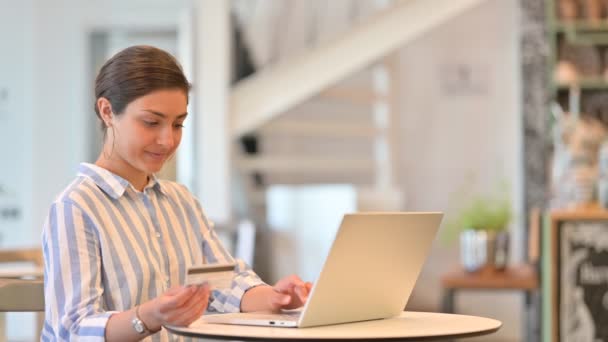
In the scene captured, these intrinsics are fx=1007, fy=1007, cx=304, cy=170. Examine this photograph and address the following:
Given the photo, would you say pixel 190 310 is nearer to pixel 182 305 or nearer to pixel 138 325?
pixel 182 305

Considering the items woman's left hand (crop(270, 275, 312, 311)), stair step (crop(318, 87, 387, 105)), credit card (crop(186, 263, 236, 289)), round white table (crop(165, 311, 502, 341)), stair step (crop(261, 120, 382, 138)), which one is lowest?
round white table (crop(165, 311, 502, 341))

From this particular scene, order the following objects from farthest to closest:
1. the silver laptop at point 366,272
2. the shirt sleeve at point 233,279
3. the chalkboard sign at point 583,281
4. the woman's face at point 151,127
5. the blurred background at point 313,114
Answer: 1. the blurred background at point 313,114
2. the chalkboard sign at point 583,281
3. the shirt sleeve at point 233,279
4. the woman's face at point 151,127
5. the silver laptop at point 366,272

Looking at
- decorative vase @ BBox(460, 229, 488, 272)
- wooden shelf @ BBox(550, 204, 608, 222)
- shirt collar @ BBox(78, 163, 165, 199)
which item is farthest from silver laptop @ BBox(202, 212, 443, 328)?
decorative vase @ BBox(460, 229, 488, 272)

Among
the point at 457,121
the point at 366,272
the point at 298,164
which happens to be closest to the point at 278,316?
the point at 366,272

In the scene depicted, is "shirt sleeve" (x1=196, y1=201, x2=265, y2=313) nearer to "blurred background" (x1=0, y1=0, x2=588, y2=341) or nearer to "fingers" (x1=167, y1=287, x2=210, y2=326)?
"fingers" (x1=167, y1=287, x2=210, y2=326)

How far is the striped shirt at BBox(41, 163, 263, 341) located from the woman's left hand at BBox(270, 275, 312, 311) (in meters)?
0.15

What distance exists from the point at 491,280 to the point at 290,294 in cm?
325

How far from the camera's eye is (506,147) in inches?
257

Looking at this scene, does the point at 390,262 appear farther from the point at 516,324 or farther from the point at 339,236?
the point at 516,324

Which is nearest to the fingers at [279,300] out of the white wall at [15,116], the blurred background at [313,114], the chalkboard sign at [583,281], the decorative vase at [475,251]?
the chalkboard sign at [583,281]

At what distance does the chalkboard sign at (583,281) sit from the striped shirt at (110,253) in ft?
8.11

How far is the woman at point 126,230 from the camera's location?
168cm

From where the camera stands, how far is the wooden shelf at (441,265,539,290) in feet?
15.9

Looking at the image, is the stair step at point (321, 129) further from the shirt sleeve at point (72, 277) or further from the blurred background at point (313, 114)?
the shirt sleeve at point (72, 277)
